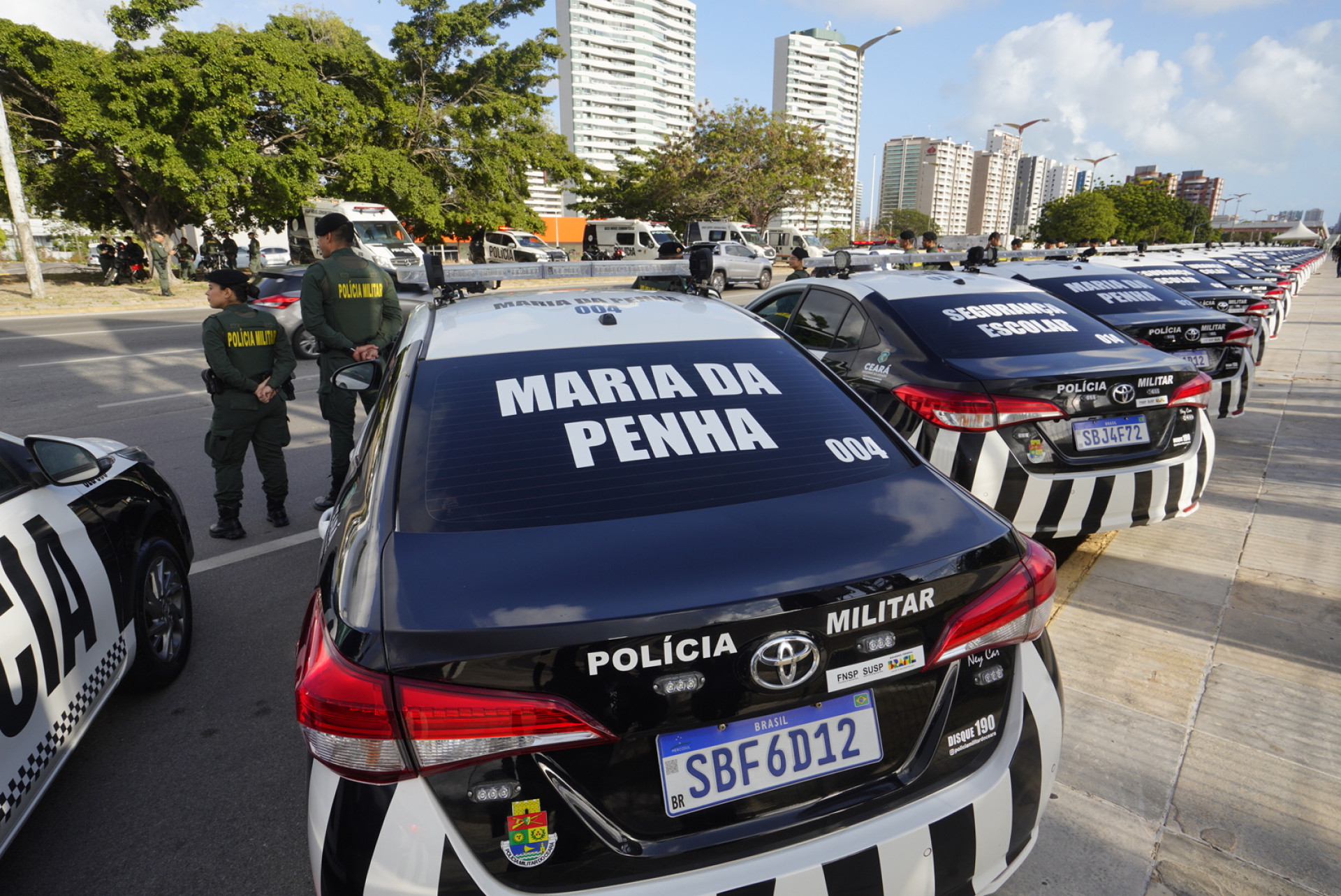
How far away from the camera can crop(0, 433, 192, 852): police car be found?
208cm

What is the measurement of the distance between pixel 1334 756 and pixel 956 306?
259 centimetres

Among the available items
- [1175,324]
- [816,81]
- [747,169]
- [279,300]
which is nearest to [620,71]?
[816,81]

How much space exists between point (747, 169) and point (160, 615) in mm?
43537

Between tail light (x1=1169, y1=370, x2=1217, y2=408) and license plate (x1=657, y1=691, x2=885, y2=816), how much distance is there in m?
3.11

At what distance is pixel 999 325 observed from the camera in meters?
4.15

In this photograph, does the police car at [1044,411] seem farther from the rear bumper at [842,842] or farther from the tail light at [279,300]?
the tail light at [279,300]

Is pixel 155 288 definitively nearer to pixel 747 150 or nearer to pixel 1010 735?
pixel 1010 735

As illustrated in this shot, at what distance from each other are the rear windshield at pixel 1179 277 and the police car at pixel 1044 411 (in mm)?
5419

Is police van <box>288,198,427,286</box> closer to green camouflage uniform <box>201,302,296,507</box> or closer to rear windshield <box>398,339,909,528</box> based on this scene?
green camouflage uniform <box>201,302,296,507</box>

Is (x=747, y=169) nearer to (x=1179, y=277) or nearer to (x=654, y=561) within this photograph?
(x=1179, y=277)

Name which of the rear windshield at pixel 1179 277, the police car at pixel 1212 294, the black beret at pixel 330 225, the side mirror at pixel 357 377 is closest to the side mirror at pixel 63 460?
the side mirror at pixel 357 377

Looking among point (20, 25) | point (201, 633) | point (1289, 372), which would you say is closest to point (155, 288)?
point (20, 25)

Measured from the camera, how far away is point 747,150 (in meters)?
42.8

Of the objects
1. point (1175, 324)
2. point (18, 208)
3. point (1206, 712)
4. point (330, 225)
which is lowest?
point (1206, 712)
